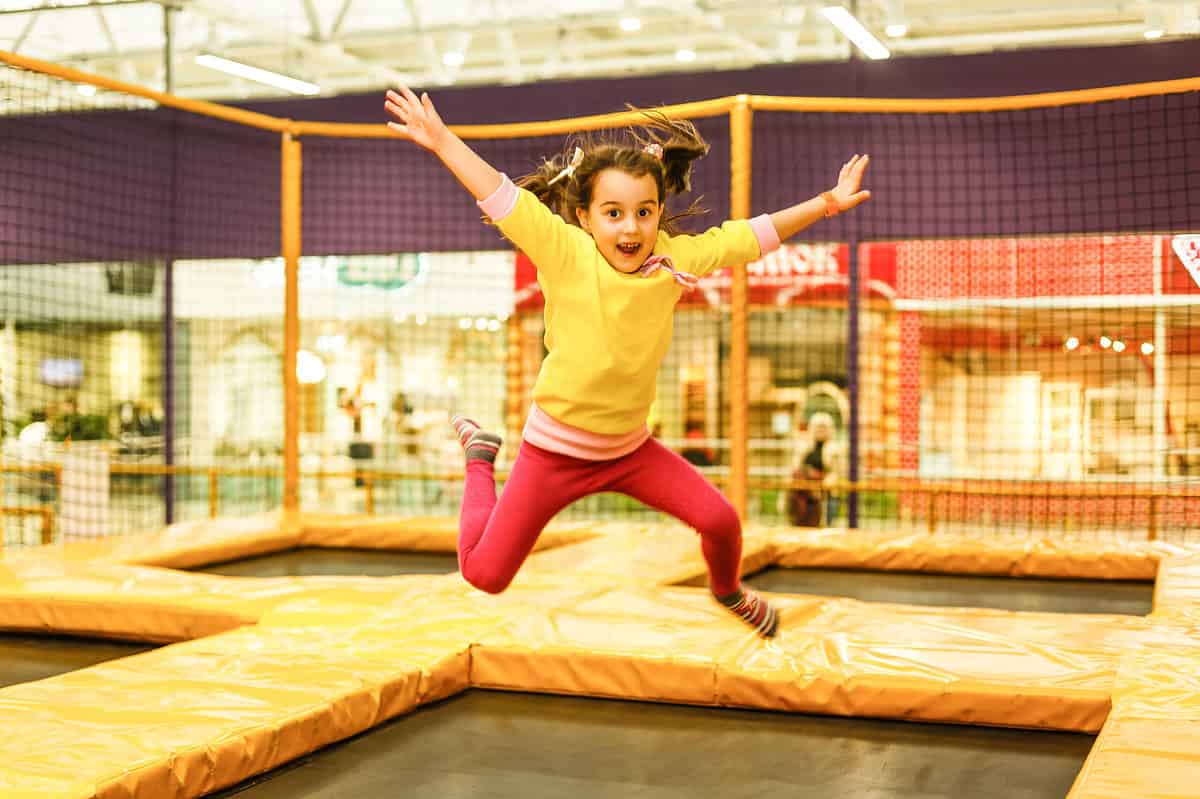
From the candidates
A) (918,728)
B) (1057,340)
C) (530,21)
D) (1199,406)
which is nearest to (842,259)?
(1057,340)

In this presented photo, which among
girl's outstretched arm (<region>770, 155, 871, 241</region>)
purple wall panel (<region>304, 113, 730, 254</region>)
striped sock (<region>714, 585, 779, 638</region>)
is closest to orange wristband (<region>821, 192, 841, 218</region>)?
girl's outstretched arm (<region>770, 155, 871, 241</region>)

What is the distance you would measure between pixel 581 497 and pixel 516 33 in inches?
412

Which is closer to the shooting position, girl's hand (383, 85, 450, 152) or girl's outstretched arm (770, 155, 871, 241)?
girl's hand (383, 85, 450, 152)

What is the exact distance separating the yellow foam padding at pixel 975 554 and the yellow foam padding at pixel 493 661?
1.22ft

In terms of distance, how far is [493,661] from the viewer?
2.68m

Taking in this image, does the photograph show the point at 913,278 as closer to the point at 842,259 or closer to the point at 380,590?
the point at 842,259

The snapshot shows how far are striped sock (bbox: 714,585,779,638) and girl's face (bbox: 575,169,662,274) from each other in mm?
695

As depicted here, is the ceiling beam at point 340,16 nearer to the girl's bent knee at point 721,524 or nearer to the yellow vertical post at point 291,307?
the yellow vertical post at point 291,307

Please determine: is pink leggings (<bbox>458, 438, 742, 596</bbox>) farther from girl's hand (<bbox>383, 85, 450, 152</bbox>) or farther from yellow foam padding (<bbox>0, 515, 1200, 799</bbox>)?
girl's hand (<bbox>383, 85, 450, 152</bbox>)

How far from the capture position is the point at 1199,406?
6.87m

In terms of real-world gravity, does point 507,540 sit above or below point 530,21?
below

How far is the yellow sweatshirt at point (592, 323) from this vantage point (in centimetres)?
219

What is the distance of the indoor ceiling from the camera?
9.85 meters

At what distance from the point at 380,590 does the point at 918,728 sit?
1.42 meters
